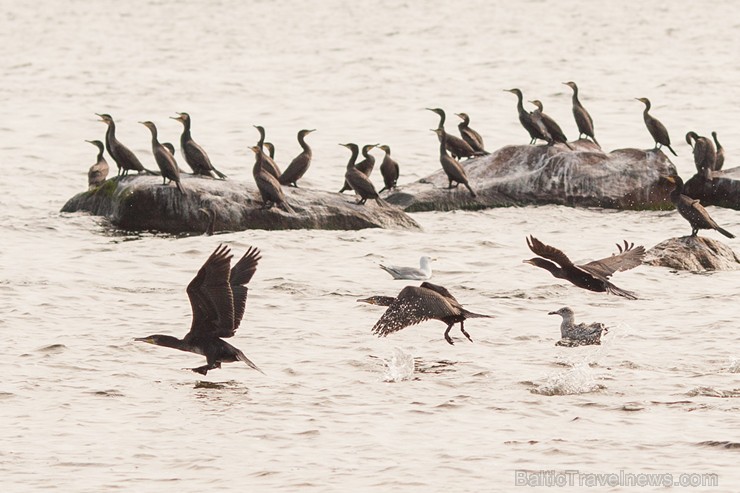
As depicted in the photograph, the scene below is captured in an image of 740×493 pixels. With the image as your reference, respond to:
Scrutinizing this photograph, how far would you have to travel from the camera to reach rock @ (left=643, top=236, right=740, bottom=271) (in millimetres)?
15156

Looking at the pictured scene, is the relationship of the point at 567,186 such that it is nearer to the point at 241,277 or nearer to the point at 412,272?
the point at 412,272

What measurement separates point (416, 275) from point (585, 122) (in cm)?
749

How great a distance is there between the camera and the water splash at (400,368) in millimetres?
10836

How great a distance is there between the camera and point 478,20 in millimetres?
44688

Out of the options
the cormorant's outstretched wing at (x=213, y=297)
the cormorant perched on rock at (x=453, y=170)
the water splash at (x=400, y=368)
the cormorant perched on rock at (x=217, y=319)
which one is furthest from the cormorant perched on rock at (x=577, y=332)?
the cormorant perched on rock at (x=453, y=170)

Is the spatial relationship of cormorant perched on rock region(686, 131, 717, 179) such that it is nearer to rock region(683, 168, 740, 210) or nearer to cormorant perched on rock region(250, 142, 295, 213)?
rock region(683, 168, 740, 210)

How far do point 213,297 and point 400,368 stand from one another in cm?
171

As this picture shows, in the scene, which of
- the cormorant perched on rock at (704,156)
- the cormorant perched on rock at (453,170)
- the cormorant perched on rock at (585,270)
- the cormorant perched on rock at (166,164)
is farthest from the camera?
the cormorant perched on rock at (704,156)

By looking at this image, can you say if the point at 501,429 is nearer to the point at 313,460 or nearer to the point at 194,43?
the point at 313,460

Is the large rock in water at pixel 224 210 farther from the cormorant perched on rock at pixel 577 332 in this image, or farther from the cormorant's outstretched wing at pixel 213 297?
the cormorant's outstretched wing at pixel 213 297

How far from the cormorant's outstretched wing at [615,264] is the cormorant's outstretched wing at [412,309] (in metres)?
1.49

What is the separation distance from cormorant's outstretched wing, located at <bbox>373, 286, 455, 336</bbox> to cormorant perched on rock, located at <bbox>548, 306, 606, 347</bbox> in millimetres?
1318

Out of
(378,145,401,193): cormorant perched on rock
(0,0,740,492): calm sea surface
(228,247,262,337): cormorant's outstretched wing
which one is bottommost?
(0,0,740,492): calm sea surface

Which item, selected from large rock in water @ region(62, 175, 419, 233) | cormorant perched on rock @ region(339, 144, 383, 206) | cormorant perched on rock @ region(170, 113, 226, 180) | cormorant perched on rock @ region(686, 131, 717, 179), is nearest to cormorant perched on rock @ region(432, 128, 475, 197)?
large rock in water @ region(62, 175, 419, 233)
